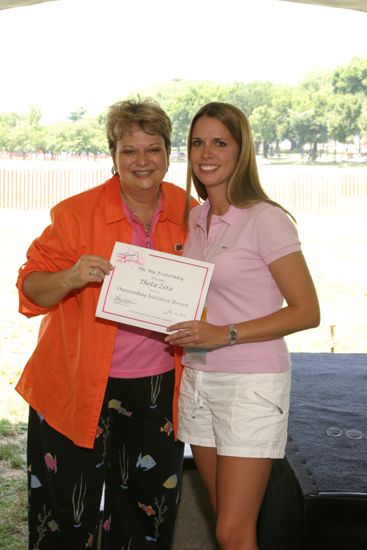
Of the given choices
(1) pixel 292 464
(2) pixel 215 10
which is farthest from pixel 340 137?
(1) pixel 292 464

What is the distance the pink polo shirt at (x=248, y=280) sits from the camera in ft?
6.21

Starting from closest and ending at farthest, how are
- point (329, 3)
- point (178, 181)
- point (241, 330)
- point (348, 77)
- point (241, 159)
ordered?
point (241, 330) < point (241, 159) < point (329, 3) < point (178, 181) < point (348, 77)

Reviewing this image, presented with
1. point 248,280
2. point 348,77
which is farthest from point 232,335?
point 348,77

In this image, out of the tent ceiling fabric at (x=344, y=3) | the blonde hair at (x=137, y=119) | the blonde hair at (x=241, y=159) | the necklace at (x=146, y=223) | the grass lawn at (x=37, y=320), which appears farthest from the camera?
the grass lawn at (x=37, y=320)

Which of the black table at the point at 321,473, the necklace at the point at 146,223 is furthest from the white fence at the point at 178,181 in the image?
the necklace at the point at 146,223

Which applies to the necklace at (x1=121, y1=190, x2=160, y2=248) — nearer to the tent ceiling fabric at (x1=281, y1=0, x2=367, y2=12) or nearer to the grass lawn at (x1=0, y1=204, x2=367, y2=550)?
the tent ceiling fabric at (x1=281, y1=0, x2=367, y2=12)

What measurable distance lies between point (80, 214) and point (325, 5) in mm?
1575

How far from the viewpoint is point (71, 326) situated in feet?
7.18

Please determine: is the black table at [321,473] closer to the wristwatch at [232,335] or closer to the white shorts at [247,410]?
the white shorts at [247,410]

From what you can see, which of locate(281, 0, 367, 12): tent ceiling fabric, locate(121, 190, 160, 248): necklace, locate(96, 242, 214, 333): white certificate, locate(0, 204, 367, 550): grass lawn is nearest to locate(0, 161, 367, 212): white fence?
locate(0, 204, 367, 550): grass lawn

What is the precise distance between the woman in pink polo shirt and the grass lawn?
163 centimetres

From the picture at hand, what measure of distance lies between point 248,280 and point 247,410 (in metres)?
0.33

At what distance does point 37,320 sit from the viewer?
25.2 feet

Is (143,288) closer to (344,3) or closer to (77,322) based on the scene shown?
(77,322)
